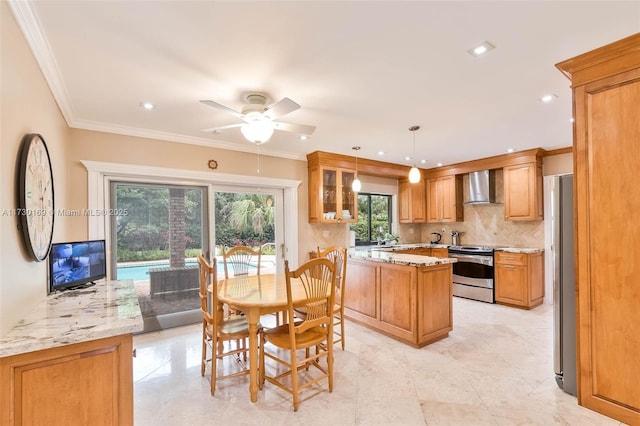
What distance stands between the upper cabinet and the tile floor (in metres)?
1.99

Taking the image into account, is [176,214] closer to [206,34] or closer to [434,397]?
[206,34]

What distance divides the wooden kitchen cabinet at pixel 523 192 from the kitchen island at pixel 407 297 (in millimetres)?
2303

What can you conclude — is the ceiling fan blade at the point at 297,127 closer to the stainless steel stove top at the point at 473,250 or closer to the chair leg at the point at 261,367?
the chair leg at the point at 261,367

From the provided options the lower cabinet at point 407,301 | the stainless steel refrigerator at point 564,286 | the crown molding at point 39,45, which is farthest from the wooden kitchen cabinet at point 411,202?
the crown molding at point 39,45

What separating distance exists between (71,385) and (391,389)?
2092mm

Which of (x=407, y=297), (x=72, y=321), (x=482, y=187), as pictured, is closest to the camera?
(x=72, y=321)

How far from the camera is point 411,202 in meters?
6.25

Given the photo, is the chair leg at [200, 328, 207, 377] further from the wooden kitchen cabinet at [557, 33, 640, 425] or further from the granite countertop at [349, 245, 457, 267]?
the wooden kitchen cabinet at [557, 33, 640, 425]

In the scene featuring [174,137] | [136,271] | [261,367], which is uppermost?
[174,137]

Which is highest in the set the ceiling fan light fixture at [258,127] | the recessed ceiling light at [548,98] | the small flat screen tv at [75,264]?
the recessed ceiling light at [548,98]

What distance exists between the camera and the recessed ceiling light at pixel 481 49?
1.90 metres

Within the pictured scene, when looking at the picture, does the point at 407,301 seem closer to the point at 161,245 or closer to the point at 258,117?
the point at 258,117

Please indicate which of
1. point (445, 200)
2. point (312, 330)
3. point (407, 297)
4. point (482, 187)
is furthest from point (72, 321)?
point (445, 200)

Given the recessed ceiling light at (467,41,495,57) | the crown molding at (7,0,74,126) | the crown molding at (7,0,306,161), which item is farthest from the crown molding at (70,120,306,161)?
the recessed ceiling light at (467,41,495,57)
